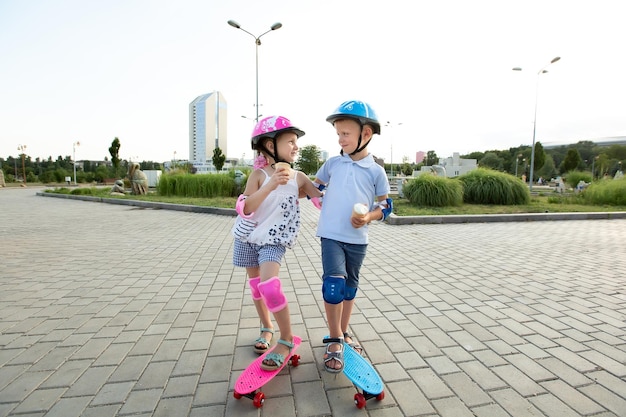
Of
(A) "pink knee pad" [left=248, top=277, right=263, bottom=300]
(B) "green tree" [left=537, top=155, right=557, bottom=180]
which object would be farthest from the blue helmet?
(B) "green tree" [left=537, top=155, right=557, bottom=180]

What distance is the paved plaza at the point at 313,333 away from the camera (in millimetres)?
2008

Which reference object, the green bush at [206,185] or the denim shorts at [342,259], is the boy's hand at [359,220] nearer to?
the denim shorts at [342,259]

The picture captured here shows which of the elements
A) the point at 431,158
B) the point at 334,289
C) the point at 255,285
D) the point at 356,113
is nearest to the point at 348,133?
the point at 356,113

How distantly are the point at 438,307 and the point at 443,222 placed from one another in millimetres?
6562

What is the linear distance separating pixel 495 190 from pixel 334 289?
12779 mm

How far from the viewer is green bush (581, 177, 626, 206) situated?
13922 mm

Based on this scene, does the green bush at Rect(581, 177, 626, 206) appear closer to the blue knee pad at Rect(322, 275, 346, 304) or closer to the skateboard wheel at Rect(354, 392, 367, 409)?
the blue knee pad at Rect(322, 275, 346, 304)

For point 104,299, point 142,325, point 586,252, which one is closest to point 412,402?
point 142,325

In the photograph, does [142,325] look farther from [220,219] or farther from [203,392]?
[220,219]

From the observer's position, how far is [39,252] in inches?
232

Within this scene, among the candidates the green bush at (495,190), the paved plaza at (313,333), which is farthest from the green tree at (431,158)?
the paved plaza at (313,333)

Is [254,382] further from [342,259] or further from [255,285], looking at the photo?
[342,259]

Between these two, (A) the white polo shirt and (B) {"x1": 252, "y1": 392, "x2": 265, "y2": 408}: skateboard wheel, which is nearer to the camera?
(B) {"x1": 252, "y1": 392, "x2": 265, "y2": 408}: skateboard wheel

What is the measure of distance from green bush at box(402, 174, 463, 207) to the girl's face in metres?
10.8
